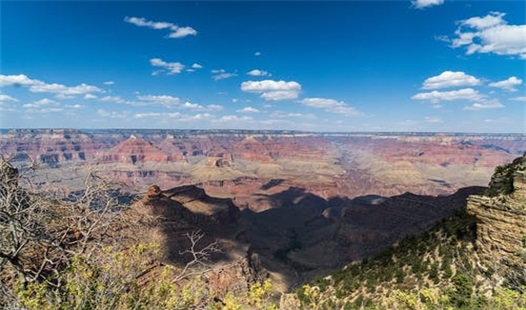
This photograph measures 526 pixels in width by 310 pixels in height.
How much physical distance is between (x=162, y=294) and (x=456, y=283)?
24.8 m

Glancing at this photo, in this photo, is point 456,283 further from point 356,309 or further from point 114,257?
point 114,257

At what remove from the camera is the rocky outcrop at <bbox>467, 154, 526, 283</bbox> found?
27.6 meters

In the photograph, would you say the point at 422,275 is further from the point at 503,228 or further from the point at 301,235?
the point at 301,235

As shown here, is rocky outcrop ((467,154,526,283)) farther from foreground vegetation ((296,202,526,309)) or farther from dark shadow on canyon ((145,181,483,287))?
dark shadow on canyon ((145,181,483,287))

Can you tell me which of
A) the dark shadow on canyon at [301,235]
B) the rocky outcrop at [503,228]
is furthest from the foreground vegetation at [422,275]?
the dark shadow on canyon at [301,235]

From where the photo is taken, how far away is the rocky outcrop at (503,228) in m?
27.6

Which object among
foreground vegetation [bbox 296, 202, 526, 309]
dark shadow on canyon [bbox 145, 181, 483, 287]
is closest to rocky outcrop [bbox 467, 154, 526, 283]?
foreground vegetation [bbox 296, 202, 526, 309]

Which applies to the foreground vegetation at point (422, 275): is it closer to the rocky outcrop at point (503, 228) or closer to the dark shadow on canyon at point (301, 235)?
the rocky outcrop at point (503, 228)

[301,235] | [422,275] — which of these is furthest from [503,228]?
[301,235]

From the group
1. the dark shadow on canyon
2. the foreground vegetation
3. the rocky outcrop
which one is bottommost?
the dark shadow on canyon

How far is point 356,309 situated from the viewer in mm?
31609

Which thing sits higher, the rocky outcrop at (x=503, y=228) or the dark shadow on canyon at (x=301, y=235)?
the rocky outcrop at (x=503, y=228)

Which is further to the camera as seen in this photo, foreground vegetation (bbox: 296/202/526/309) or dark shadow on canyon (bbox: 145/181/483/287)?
dark shadow on canyon (bbox: 145/181/483/287)

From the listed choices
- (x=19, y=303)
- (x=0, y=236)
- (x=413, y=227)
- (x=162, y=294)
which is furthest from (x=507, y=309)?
(x=413, y=227)
